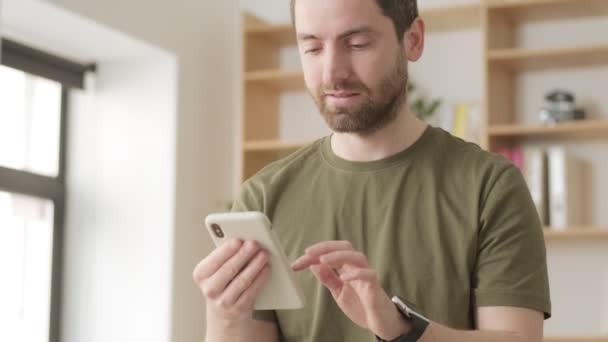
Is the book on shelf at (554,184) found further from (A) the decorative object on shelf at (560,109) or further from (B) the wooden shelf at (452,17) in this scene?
(B) the wooden shelf at (452,17)

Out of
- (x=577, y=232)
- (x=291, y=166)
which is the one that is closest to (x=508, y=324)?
(x=291, y=166)

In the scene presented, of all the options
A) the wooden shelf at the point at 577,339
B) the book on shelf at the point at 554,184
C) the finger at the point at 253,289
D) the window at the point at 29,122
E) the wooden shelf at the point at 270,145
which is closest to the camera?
the finger at the point at 253,289

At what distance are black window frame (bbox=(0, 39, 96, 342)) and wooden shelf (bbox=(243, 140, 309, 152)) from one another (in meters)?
0.74

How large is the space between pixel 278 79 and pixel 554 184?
1271 millimetres

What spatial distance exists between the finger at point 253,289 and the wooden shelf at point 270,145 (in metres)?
2.94

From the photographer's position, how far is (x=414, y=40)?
181cm

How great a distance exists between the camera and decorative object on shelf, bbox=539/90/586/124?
4.25m

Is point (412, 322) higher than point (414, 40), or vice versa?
point (414, 40)

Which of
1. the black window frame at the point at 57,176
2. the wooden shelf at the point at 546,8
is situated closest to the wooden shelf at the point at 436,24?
the wooden shelf at the point at 546,8

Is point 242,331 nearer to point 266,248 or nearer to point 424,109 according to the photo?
point 266,248

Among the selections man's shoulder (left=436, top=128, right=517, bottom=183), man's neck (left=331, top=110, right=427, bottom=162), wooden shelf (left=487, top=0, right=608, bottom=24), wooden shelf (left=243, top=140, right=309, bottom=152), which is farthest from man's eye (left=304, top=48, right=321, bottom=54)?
wooden shelf (left=243, top=140, right=309, bottom=152)

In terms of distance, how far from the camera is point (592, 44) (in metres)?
4.14

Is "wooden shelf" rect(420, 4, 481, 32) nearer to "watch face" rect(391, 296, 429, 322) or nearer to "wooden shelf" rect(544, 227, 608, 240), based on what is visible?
"wooden shelf" rect(544, 227, 608, 240)

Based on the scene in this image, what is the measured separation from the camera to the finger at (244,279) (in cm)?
158
